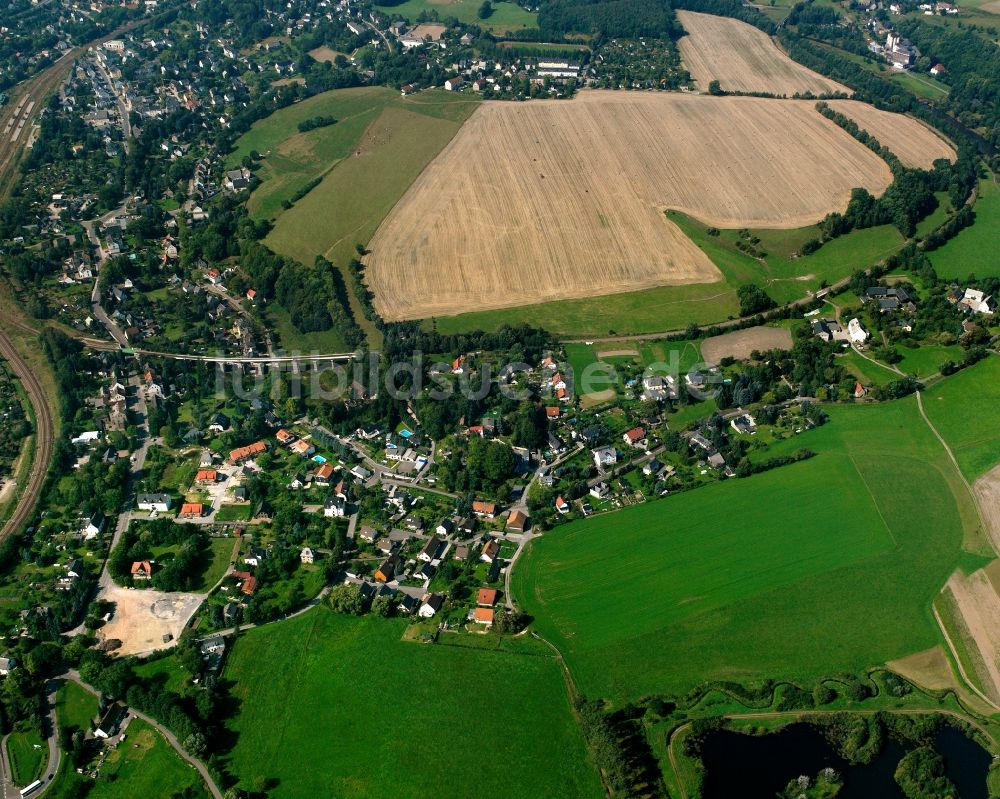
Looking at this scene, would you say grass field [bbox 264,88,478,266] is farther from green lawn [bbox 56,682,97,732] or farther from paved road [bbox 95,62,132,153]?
green lawn [bbox 56,682,97,732]

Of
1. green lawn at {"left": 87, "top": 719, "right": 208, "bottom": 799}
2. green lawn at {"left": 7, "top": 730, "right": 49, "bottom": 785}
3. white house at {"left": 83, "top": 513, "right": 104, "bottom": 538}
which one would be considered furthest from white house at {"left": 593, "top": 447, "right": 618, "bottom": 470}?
green lawn at {"left": 7, "top": 730, "right": 49, "bottom": 785}

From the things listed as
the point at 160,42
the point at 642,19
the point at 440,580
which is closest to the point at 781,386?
the point at 440,580

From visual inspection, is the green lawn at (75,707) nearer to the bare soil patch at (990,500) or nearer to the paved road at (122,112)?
the bare soil patch at (990,500)

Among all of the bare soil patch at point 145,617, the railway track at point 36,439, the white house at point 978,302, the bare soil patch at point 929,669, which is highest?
the white house at point 978,302

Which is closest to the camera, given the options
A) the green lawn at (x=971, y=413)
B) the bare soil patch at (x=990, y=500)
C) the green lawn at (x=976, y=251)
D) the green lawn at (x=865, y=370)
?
the bare soil patch at (x=990, y=500)

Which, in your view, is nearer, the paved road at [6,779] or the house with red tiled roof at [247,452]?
the paved road at [6,779]

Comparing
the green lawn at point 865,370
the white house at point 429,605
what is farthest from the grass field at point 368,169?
the green lawn at point 865,370
